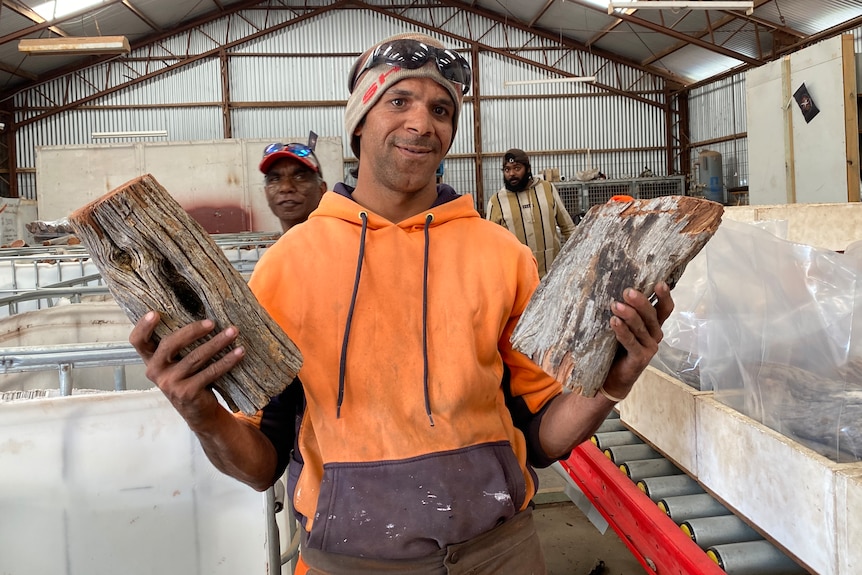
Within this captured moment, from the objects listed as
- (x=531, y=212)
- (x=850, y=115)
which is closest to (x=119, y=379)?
(x=531, y=212)

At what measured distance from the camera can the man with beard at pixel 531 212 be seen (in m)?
6.01

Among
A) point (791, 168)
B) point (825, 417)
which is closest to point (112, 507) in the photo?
point (825, 417)

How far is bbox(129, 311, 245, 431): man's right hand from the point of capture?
3.33 ft

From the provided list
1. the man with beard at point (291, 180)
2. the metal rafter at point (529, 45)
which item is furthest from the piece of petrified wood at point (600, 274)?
the metal rafter at point (529, 45)

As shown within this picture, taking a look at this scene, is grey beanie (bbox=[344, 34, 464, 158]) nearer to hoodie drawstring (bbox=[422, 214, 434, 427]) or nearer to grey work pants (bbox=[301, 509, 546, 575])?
hoodie drawstring (bbox=[422, 214, 434, 427])

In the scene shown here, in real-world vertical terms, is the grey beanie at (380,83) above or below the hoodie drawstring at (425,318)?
above

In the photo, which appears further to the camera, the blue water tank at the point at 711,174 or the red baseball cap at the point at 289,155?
the blue water tank at the point at 711,174

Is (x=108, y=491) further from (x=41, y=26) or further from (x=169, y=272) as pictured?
(x=41, y=26)

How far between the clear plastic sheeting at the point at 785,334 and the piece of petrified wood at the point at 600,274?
30.9 inches

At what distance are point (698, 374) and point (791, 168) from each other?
5.12 metres

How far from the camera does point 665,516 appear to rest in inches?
75.0

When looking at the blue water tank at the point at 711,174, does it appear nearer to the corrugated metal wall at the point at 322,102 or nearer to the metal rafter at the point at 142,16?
the corrugated metal wall at the point at 322,102

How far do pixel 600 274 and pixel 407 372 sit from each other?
412mm

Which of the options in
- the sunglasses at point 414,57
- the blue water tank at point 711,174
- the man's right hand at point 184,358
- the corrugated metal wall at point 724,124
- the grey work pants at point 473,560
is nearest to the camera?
the man's right hand at point 184,358
